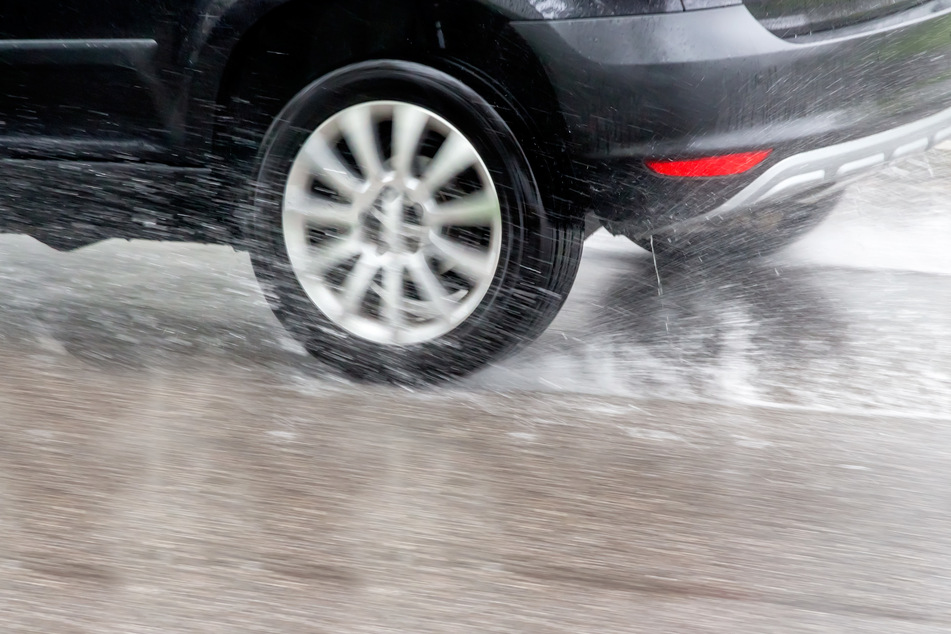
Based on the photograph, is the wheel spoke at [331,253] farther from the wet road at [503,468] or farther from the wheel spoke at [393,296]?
the wet road at [503,468]

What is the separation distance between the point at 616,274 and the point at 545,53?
1513 mm

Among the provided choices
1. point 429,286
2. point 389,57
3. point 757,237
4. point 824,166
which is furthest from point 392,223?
point 757,237

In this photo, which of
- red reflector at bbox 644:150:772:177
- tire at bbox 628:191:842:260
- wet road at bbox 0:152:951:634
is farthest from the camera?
tire at bbox 628:191:842:260

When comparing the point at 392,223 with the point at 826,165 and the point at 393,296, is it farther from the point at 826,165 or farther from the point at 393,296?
the point at 826,165

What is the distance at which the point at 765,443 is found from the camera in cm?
285

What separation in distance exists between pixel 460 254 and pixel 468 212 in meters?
0.12

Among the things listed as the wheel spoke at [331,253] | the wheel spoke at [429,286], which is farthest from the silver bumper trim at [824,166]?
the wheel spoke at [331,253]

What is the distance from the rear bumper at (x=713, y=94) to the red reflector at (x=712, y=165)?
0.02 meters

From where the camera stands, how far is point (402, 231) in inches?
121

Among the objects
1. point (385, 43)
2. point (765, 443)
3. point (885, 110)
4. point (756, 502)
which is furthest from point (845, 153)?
point (385, 43)

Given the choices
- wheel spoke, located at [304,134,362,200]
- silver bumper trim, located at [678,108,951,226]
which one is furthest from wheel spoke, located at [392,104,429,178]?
silver bumper trim, located at [678,108,951,226]

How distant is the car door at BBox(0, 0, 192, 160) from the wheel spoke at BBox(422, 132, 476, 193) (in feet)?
2.41

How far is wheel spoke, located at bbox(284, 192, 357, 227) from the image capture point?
3107 mm

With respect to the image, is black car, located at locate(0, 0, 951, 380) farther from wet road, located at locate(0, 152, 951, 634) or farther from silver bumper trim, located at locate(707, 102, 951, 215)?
wet road, located at locate(0, 152, 951, 634)
